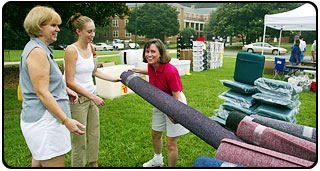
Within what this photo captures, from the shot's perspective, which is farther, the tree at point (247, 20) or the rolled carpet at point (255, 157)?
the tree at point (247, 20)

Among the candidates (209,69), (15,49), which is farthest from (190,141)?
(15,49)

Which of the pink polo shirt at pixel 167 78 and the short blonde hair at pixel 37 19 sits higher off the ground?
the short blonde hair at pixel 37 19

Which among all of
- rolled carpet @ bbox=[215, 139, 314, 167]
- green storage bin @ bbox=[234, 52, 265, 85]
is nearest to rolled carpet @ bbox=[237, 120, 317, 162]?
rolled carpet @ bbox=[215, 139, 314, 167]

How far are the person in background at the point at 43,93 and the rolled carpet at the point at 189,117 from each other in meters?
0.82

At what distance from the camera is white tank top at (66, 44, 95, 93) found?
238 cm

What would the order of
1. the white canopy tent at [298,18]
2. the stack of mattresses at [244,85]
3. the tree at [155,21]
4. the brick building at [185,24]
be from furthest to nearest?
the brick building at [185,24] < the tree at [155,21] < the white canopy tent at [298,18] < the stack of mattresses at [244,85]

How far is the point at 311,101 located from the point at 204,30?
5774 cm

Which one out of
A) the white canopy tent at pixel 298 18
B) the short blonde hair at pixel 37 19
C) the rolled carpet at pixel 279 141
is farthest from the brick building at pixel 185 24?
the rolled carpet at pixel 279 141

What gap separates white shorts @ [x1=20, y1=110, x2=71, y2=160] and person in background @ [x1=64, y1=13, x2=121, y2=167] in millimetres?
660

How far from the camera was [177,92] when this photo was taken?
95.5 inches

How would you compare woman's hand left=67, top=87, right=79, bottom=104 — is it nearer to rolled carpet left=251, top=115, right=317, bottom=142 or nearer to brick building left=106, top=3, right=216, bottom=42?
rolled carpet left=251, top=115, right=317, bottom=142

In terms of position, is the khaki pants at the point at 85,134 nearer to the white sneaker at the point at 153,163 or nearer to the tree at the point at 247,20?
the white sneaker at the point at 153,163

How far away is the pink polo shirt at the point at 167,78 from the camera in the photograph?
2.41m

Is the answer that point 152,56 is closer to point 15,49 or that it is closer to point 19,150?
point 19,150
